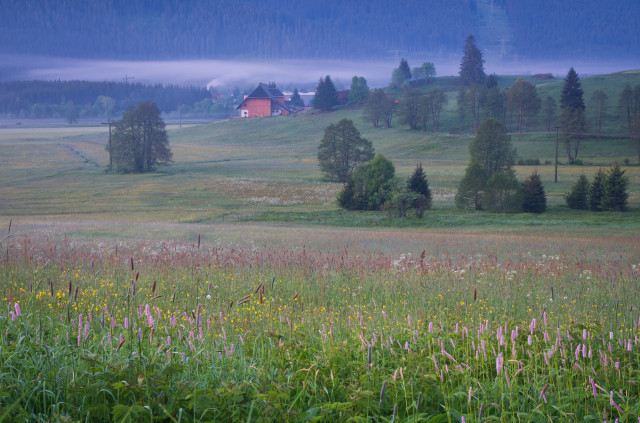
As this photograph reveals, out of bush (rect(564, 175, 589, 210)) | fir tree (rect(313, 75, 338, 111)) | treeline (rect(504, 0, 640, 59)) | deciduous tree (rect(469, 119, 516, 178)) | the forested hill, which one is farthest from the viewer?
fir tree (rect(313, 75, 338, 111))

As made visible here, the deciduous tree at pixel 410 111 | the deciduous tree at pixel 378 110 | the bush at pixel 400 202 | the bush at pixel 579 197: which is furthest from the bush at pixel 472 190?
the deciduous tree at pixel 410 111

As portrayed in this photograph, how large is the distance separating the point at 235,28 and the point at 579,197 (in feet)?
119

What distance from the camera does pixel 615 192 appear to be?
29.5 m

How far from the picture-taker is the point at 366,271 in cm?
769

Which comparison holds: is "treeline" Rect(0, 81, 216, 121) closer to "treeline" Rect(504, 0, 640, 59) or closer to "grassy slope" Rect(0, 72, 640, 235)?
"grassy slope" Rect(0, 72, 640, 235)

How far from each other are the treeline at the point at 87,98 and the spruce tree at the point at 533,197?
29727mm

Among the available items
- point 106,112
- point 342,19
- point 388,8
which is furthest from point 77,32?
point 388,8

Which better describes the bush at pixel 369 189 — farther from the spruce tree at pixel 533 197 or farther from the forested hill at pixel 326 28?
the forested hill at pixel 326 28

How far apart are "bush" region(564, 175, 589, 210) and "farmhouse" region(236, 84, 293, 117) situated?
38.9 metres

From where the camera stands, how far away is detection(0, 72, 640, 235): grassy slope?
26875 millimetres

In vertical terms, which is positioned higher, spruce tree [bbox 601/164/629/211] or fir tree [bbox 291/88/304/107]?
fir tree [bbox 291/88/304/107]

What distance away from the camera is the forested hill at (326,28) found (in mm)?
38969

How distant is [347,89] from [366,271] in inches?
2608

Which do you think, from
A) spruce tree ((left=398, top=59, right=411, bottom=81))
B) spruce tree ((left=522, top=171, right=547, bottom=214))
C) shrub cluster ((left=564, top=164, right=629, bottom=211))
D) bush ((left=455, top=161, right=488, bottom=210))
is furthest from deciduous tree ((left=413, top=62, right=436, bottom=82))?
shrub cluster ((left=564, top=164, right=629, bottom=211))
